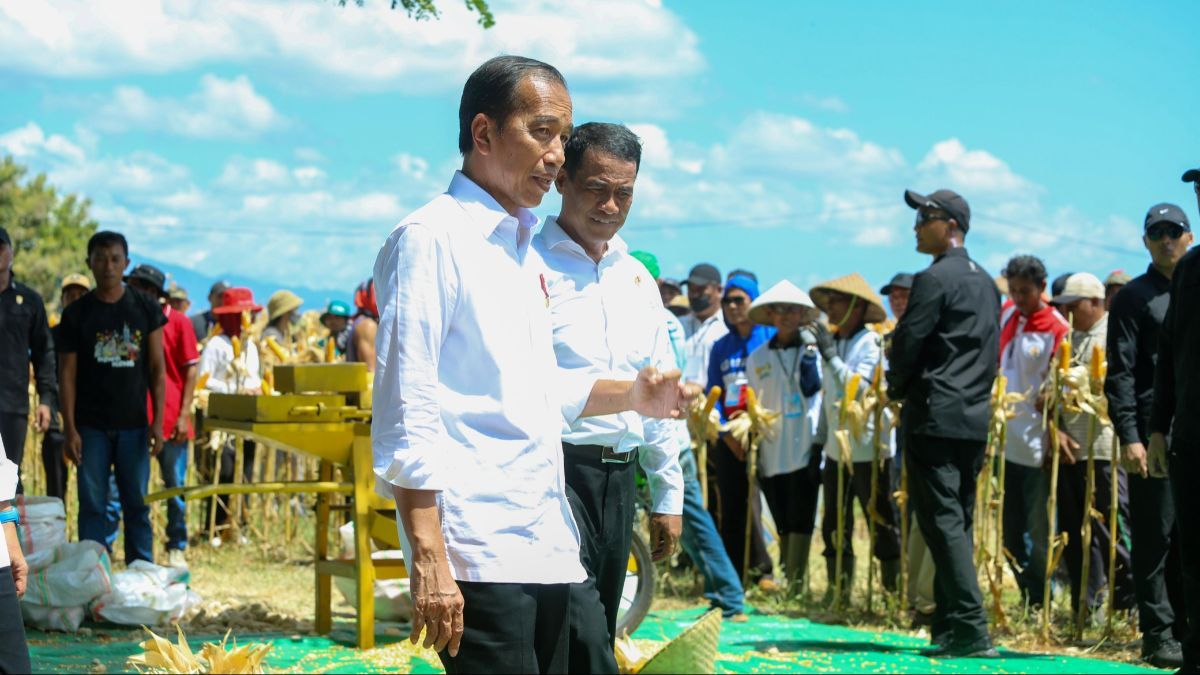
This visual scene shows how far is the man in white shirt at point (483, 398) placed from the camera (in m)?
2.80

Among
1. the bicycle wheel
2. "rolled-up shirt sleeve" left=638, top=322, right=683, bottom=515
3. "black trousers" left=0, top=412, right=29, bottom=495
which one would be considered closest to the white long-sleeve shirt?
the bicycle wheel

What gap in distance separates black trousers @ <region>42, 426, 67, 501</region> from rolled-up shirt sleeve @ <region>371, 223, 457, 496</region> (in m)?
8.50

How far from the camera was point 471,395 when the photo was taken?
9.56ft

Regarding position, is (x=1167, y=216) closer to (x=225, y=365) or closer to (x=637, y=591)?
(x=637, y=591)

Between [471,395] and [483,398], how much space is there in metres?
0.03

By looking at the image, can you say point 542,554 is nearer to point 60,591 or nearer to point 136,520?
point 60,591

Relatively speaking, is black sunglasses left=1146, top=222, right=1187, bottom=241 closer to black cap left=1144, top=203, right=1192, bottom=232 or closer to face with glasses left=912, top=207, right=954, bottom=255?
black cap left=1144, top=203, right=1192, bottom=232

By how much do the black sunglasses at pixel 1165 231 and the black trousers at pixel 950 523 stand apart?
132 centimetres

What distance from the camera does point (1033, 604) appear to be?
8.29 metres

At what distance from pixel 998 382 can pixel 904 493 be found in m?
0.81

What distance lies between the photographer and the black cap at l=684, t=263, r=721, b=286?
10.9m

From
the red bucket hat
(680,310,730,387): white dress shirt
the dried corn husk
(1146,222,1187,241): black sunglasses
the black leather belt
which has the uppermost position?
(1146,222,1187,241): black sunglasses

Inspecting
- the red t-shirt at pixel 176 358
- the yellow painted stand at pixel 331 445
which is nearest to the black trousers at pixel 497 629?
the yellow painted stand at pixel 331 445

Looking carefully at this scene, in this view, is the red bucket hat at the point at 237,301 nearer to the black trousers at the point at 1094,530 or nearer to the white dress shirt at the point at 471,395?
the black trousers at the point at 1094,530
